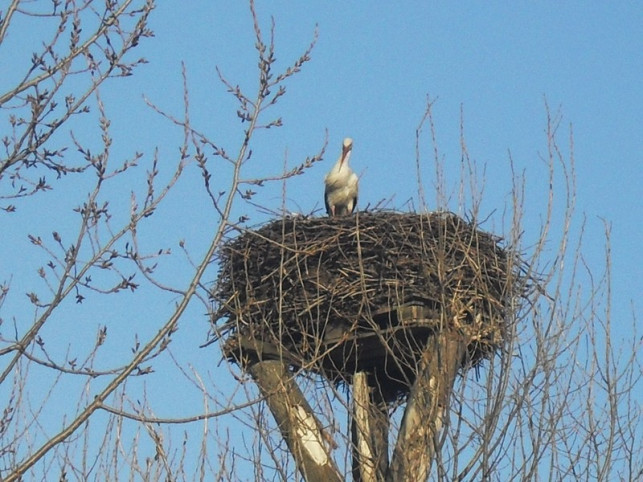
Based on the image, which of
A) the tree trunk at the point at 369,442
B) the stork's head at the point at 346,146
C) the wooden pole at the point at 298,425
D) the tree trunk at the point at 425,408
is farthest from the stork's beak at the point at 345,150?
the tree trunk at the point at 425,408

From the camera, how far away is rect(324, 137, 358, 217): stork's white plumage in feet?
29.5

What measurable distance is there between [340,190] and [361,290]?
2265 mm

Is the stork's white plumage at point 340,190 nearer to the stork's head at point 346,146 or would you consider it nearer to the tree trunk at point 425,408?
the stork's head at point 346,146

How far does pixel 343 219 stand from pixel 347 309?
0.63m

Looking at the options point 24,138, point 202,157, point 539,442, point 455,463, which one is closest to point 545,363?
point 539,442

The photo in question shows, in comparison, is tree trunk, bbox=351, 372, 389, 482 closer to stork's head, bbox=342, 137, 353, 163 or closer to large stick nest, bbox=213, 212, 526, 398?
large stick nest, bbox=213, 212, 526, 398

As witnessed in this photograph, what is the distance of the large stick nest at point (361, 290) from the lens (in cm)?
673

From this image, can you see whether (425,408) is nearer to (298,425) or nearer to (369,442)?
(369,442)

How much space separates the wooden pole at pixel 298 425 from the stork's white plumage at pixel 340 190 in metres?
2.47

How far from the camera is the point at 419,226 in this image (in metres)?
6.99

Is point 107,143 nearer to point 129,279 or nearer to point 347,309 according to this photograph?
point 129,279

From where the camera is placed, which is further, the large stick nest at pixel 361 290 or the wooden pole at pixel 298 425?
the large stick nest at pixel 361 290

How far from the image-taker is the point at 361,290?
685 cm

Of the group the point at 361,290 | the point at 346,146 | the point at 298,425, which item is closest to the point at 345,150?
the point at 346,146
